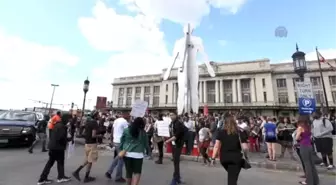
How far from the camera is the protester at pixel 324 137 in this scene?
23.9 feet

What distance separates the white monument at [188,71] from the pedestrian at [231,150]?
45.4 ft

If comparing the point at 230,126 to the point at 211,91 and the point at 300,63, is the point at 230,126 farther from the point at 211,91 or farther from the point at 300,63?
the point at 211,91

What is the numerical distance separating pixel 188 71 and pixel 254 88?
1731 inches

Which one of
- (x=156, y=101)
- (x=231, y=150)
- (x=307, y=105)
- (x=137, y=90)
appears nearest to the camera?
(x=231, y=150)

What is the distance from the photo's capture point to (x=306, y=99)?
8.09 meters

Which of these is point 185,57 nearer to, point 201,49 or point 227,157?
point 201,49

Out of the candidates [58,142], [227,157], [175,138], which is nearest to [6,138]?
[58,142]

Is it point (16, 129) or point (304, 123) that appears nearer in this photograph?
point (304, 123)

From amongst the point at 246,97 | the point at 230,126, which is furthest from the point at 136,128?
the point at 246,97

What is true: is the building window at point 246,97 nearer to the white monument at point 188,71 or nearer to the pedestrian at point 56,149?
the white monument at point 188,71

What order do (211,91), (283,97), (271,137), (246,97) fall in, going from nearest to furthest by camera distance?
(271,137), (283,97), (246,97), (211,91)

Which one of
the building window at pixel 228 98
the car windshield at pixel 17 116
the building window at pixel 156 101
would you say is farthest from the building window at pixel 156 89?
the car windshield at pixel 17 116

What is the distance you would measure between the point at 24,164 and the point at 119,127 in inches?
158

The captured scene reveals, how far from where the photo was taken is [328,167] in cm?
726
